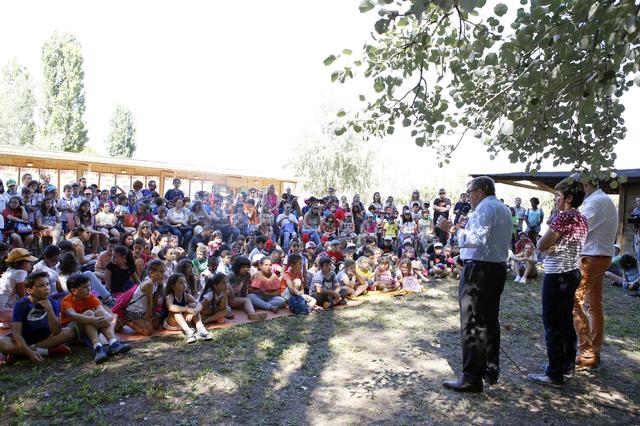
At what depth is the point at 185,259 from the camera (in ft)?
19.9

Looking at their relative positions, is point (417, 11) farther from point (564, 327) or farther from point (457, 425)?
point (564, 327)

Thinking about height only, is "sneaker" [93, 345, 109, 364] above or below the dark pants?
below

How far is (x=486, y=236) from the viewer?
11.2 feet

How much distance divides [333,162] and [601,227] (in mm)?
25366

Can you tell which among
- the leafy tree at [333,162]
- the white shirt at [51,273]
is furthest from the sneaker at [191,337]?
the leafy tree at [333,162]

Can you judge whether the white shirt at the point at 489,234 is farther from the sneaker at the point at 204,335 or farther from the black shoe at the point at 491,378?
the sneaker at the point at 204,335

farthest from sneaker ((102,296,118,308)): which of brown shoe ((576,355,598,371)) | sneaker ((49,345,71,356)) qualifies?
brown shoe ((576,355,598,371))

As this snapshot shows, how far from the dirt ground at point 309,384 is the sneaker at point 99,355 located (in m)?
0.06

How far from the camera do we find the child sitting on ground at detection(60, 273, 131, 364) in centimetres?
442

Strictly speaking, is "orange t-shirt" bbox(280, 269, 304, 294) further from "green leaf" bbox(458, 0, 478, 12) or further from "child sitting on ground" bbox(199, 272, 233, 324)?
"green leaf" bbox(458, 0, 478, 12)

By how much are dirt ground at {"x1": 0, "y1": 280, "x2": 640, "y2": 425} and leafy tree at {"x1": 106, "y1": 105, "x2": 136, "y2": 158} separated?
52.2 meters

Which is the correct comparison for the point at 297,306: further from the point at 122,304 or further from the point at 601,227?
the point at 601,227

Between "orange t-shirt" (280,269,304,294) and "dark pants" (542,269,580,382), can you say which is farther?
"orange t-shirt" (280,269,304,294)

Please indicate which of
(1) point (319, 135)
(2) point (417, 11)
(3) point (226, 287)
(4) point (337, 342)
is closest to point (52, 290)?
(3) point (226, 287)
